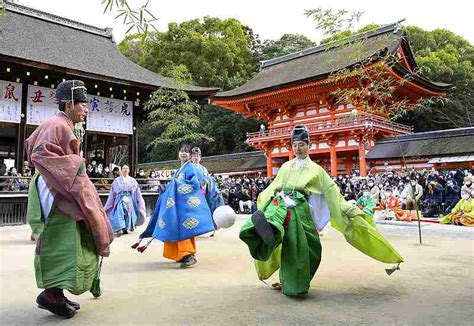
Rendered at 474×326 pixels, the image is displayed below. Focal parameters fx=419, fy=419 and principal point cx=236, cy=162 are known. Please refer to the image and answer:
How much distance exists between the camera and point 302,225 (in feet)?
11.7

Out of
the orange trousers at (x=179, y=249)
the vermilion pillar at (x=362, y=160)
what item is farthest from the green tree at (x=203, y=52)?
the orange trousers at (x=179, y=249)

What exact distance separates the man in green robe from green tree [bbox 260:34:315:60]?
1450 inches

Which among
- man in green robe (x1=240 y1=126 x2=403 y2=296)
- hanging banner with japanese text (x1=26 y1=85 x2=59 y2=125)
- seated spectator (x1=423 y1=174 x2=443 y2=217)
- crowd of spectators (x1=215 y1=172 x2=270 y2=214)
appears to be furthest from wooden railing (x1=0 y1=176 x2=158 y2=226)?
seated spectator (x1=423 y1=174 x2=443 y2=217)

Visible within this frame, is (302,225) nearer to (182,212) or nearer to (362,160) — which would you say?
(182,212)

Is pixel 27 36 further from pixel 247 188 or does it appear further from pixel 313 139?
pixel 313 139

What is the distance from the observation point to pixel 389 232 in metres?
8.70

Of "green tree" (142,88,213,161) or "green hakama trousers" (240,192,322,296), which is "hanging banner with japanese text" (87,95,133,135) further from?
"green hakama trousers" (240,192,322,296)

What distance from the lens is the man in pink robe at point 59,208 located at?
280cm

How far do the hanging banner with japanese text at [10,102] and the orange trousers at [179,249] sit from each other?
9.92 metres

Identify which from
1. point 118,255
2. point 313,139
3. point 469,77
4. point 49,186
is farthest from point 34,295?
point 469,77

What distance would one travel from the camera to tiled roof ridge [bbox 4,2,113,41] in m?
16.0

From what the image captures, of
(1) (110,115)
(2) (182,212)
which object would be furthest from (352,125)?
(2) (182,212)

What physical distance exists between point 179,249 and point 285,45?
3900 centimetres

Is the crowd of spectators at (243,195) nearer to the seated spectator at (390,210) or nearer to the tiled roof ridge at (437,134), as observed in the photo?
the seated spectator at (390,210)
